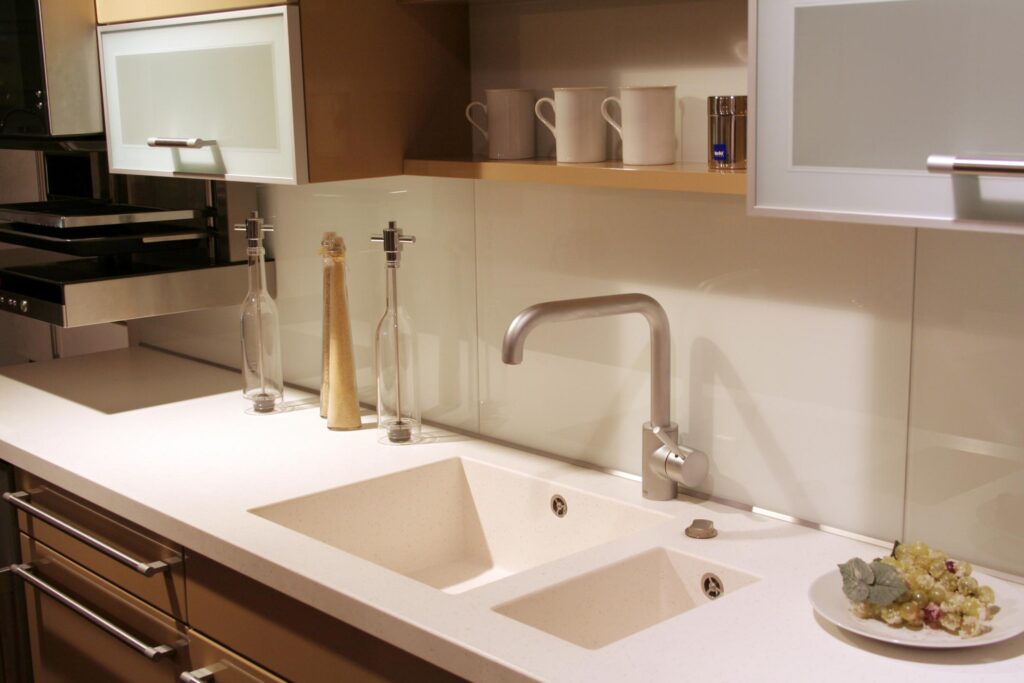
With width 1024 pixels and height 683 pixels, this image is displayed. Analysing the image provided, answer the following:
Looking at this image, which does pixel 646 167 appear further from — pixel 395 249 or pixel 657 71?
pixel 395 249

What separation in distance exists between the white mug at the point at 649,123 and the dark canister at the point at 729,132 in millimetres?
80

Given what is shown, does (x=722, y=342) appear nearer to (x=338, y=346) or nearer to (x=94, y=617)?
(x=338, y=346)

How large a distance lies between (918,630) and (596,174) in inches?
29.5

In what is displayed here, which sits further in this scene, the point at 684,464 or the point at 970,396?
the point at 684,464

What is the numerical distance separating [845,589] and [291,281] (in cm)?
162

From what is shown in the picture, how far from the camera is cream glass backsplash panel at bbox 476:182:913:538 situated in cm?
163

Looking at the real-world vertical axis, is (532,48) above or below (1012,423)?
above

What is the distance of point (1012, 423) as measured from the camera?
1.50m

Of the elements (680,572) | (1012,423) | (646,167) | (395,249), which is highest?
(646,167)

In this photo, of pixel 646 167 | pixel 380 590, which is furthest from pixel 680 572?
pixel 646 167

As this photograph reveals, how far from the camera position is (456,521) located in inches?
85.1

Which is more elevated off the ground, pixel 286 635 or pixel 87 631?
pixel 286 635

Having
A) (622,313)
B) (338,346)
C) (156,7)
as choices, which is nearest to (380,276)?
(338,346)

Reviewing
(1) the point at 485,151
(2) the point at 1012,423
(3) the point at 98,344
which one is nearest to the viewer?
(2) the point at 1012,423
